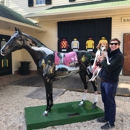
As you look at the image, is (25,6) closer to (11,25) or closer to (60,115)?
(11,25)

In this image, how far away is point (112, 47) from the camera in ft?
7.59

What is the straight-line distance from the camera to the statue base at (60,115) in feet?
8.40

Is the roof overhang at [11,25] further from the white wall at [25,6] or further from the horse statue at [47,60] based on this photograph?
the horse statue at [47,60]

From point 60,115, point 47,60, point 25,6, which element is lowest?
point 60,115

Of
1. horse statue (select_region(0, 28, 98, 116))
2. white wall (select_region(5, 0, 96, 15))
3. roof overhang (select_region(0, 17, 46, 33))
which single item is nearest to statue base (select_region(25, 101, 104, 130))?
horse statue (select_region(0, 28, 98, 116))

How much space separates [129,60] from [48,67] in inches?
222

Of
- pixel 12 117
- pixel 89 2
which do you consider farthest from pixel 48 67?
pixel 89 2

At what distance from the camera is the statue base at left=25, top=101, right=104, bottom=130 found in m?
2.56

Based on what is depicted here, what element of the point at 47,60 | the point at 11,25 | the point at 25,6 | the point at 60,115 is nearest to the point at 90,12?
the point at 11,25

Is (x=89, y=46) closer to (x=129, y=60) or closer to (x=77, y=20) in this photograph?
(x=77, y=20)

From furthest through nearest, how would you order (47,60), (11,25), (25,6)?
(25,6) → (11,25) → (47,60)

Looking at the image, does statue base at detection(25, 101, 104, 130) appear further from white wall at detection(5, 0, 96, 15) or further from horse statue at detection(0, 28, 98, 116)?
white wall at detection(5, 0, 96, 15)

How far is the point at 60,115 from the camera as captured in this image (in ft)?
9.18

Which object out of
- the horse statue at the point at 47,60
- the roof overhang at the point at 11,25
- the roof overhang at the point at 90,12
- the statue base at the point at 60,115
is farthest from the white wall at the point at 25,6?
the statue base at the point at 60,115
